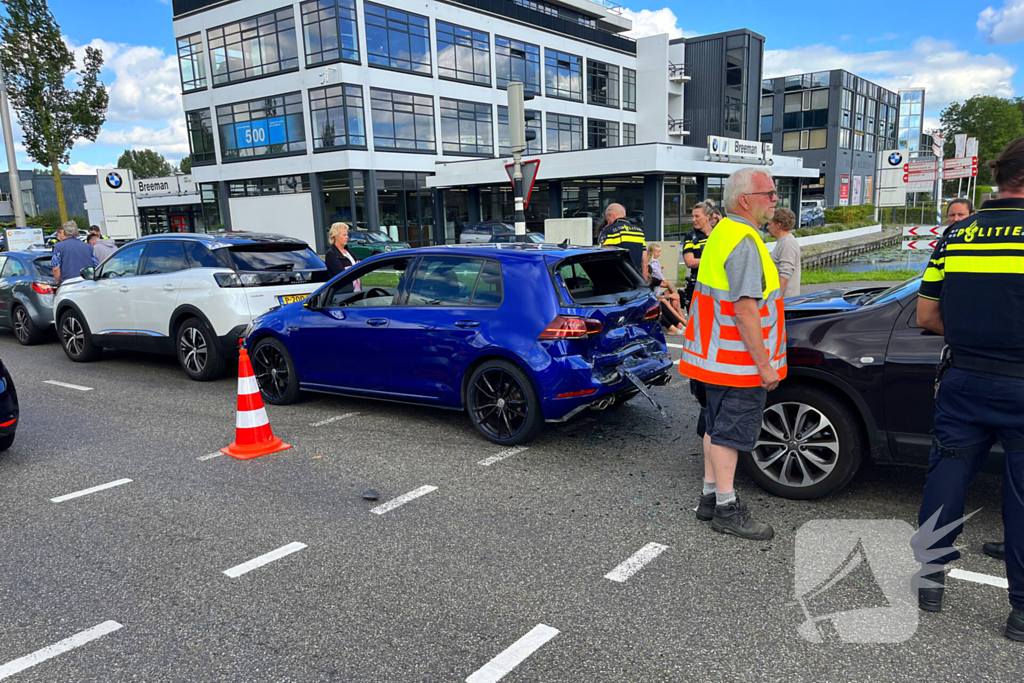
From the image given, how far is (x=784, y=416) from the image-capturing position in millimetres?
4297

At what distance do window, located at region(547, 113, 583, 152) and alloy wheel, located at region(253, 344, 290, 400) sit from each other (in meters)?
37.4

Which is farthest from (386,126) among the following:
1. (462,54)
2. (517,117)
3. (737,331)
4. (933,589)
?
(933,589)

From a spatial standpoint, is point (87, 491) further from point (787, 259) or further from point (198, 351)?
point (787, 259)

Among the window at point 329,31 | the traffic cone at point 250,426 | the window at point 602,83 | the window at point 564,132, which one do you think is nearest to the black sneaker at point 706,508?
the traffic cone at point 250,426

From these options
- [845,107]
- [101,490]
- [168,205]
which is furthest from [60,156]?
[845,107]

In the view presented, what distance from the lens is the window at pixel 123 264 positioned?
8.95 metres

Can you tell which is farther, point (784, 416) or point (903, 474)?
point (903, 474)

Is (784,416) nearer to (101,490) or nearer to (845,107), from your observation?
(101,490)

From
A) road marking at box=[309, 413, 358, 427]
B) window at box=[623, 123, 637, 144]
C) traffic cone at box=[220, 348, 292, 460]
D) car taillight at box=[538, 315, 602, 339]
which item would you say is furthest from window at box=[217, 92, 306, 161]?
car taillight at box=[538, 315, 602, 339]

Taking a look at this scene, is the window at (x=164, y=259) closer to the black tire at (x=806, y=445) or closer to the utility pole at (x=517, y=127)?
the utility pole at (x=517, y=127)

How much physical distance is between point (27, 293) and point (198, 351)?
488 cm

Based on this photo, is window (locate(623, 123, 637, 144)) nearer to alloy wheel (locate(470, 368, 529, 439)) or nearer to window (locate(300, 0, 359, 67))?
window (locate(300, 0, 359, 67))

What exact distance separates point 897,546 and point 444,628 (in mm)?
2403

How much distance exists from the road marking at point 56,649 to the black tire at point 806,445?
11.7ft
